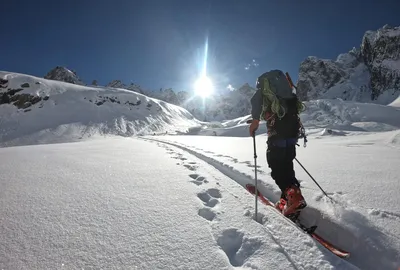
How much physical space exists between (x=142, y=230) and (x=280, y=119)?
2510 mm

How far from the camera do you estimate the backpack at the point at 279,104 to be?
356cm

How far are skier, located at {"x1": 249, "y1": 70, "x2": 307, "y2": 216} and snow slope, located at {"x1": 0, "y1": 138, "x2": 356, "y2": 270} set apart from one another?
0.70m

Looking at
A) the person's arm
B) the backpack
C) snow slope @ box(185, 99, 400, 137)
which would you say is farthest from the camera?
snow slope @ box(185, 99, 400, 137)

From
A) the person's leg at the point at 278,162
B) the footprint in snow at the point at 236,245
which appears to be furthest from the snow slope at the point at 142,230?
the person's leg at the point at 278,162

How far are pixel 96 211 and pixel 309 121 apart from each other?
52337mm

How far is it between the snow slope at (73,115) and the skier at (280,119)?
188 ft

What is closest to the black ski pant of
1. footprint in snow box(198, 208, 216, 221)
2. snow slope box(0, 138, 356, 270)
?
snow slope box(0, 138, 356, 270)

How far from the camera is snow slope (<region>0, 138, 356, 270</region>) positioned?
192 cm

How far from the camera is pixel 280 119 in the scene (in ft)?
11.8

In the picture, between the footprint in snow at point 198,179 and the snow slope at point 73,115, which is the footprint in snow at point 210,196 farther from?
the snow slope at point 73,115

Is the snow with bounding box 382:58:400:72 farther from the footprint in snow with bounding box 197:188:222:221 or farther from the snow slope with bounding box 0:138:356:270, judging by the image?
the snow slope with bounding box 0:138:356:270

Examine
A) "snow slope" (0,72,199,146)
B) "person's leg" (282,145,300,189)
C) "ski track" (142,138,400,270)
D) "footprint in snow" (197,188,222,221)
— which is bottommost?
"ski track" (142,138,400,270)

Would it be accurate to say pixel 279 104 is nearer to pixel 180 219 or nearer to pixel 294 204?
pixel 294 204

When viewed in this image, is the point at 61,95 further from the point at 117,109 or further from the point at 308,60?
the point at 308,60
